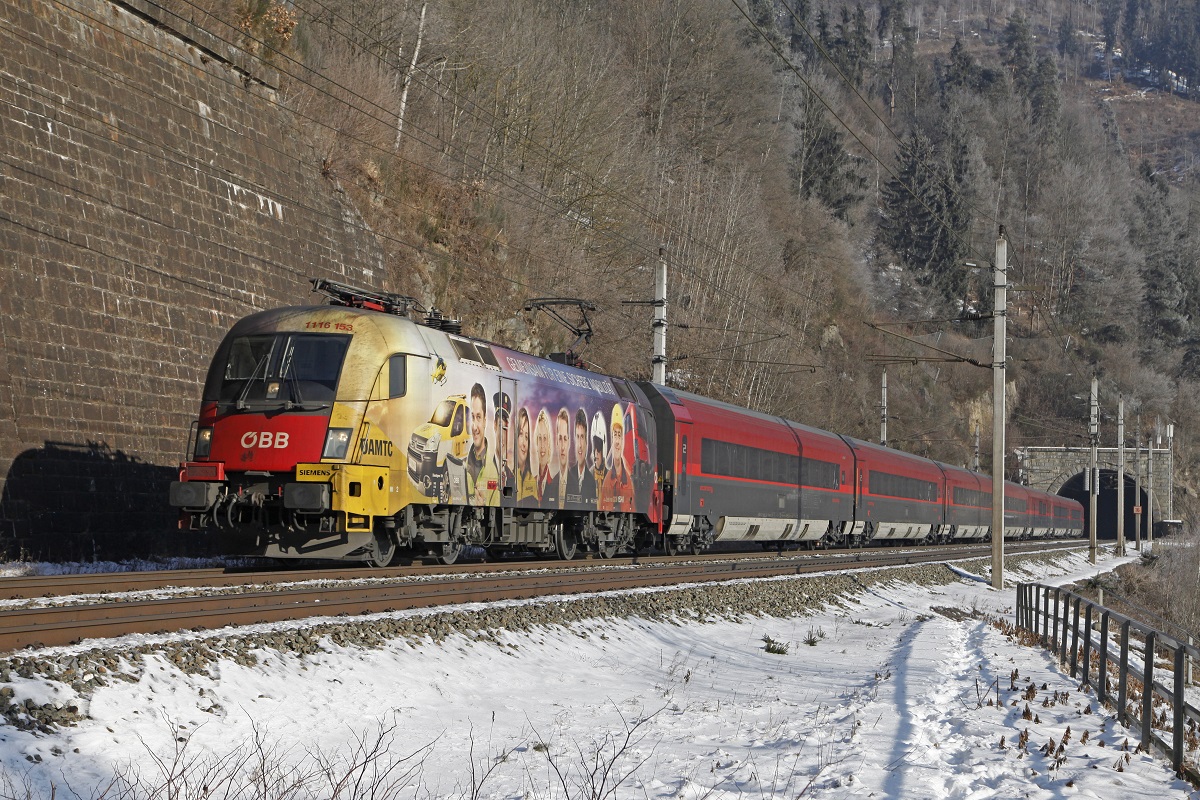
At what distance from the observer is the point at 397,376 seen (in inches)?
612

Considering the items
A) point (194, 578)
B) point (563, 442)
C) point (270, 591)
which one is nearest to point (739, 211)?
point (563, 442)

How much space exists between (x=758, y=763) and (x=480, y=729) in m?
2.10

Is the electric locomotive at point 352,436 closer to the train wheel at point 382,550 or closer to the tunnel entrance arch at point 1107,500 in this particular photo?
the train wheel at point 382,550

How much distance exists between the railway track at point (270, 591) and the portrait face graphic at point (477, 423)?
72.2 inches

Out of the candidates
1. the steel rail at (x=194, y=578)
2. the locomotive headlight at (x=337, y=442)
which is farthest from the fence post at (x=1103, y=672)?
the locomotive headlight at (x=337, y=442)

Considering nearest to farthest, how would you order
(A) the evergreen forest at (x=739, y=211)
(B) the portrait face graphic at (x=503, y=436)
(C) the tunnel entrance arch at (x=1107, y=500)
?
(B) the portrait face graphic at (x=503, y=436) → (A) the evergreen forest at (x=739, y=211) → (C) the tunnel entrance arch at (x=1107, y=500)

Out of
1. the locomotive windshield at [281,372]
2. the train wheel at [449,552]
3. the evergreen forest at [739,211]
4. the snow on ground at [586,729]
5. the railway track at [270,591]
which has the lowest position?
the snow on ground at [586,729]

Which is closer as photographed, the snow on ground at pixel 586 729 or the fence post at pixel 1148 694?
the snow on ground at pixel 586 729

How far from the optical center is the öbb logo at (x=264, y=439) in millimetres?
14992

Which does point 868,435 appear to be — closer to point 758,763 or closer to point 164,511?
point 164,511

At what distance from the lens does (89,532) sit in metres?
18.7

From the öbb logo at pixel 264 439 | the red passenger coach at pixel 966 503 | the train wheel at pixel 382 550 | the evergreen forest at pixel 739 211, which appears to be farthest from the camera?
the red passenger coach at pixel 966 503

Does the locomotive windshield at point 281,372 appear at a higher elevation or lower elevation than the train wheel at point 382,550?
higher

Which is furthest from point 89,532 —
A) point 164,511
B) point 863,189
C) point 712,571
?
point 863,189
